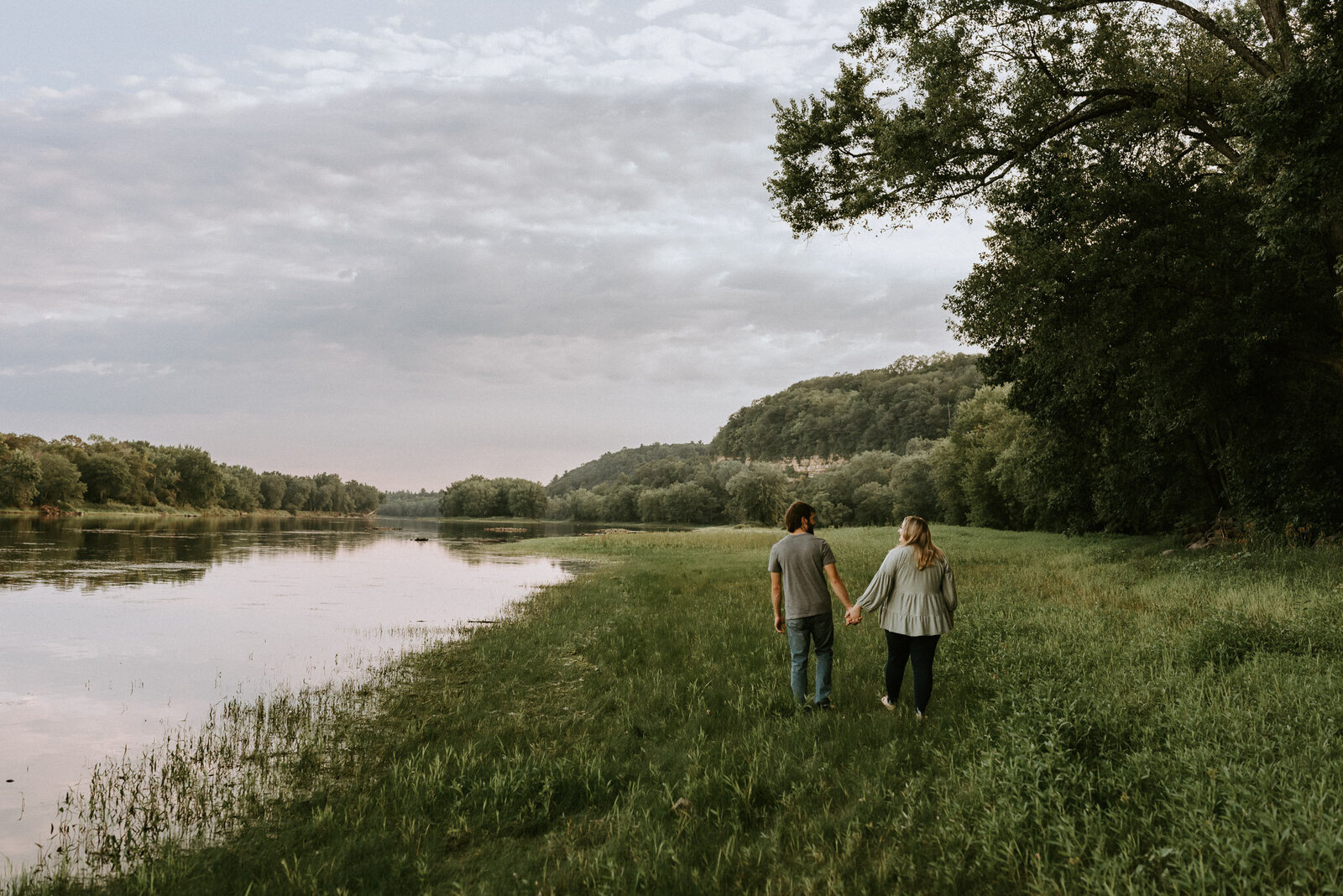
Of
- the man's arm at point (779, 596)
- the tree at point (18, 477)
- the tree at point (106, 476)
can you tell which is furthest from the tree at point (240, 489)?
the man's arm at point (779, 596)

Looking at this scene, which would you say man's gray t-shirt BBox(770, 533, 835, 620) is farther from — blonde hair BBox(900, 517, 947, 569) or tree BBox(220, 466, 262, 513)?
tree BBox(220, 466, 262, 513)

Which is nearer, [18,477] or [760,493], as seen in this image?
[18,477]

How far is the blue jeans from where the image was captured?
7582 millimetres

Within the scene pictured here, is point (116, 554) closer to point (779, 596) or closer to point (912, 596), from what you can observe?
point (779, 596)

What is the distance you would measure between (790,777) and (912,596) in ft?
7.77

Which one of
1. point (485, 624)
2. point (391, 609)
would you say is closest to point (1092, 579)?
point (485, 624)

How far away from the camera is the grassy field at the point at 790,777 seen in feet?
13.8

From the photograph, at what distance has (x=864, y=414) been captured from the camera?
162250 mm

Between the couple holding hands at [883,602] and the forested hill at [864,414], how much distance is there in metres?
136

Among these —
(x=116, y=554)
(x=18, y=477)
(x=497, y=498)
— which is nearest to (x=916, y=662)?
(x=116, y=554)

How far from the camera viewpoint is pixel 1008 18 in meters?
16.7

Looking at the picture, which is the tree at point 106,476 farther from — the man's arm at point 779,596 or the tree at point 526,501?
the man's arm at point 779,596

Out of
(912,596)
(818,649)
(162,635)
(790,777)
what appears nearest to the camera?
(790,777)

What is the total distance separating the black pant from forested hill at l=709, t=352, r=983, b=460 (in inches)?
5350
